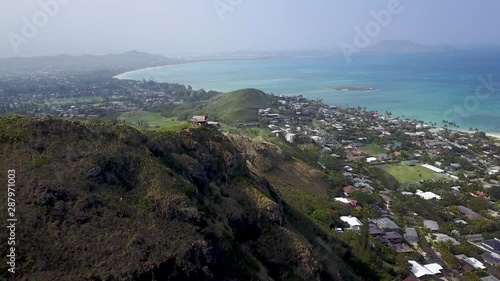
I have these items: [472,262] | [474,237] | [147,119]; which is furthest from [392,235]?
[147,119]

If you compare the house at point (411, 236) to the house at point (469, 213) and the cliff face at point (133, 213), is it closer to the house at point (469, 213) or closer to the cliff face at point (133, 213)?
the house at point (469, 213)

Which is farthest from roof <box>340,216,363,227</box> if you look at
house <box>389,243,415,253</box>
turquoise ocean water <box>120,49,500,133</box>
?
A: turquoise ocean water <box>120,49,500,133</box>

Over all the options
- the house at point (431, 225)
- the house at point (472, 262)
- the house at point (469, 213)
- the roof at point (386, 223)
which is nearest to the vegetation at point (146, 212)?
the house at point (472, 262)

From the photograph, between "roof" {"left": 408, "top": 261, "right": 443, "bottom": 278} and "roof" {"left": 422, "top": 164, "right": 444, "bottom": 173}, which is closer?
"roof" {"left": 408, "top": 261, "right": 443, "bottom": 278}

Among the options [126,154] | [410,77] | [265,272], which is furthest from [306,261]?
[410,77]

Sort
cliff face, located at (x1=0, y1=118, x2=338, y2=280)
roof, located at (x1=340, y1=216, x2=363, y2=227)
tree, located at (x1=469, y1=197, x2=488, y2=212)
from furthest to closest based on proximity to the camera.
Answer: tree, located at (x1=469, y1=197, x2=488, y2=212) → roof, located at (x1=340, y1=216, x2=363, y2=227) → cliff face, located at (x1=0, y1=118, x2=338, y2=280)

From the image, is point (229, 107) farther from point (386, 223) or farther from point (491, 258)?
point (491, 258)

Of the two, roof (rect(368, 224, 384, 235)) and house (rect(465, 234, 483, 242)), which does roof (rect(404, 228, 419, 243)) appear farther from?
house (rect(465, 234, 483, 242))
